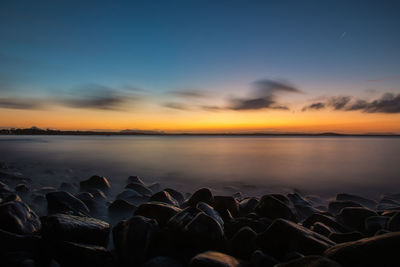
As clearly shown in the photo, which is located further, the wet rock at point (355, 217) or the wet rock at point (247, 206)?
the wet rock at point (247, 206)

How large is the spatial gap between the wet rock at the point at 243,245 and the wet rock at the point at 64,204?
3065 millimetres

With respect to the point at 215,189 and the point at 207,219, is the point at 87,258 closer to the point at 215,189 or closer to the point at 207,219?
the point at 207,219

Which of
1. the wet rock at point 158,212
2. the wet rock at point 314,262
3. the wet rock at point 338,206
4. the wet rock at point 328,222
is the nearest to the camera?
the wet rock at point 314,262

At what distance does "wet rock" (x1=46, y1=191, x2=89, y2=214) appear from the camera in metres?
4.42

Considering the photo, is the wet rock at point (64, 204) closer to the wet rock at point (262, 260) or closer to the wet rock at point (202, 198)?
the wet rock at point (202, 198)

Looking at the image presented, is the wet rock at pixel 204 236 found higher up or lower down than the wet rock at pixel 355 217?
higher up

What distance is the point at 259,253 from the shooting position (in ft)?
8.30

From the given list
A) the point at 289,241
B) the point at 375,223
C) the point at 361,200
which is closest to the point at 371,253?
the point at 289,241

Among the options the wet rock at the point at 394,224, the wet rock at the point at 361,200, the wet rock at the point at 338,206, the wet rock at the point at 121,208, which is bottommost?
the wet rock at the point at 361,200

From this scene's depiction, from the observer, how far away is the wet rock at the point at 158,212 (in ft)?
11.9

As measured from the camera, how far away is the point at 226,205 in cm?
452

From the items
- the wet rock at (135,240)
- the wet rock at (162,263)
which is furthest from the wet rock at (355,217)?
the wet rock at (135,240)

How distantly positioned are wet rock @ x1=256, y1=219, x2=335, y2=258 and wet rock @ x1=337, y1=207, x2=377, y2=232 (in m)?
2.07

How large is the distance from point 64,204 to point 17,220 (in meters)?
1.72
